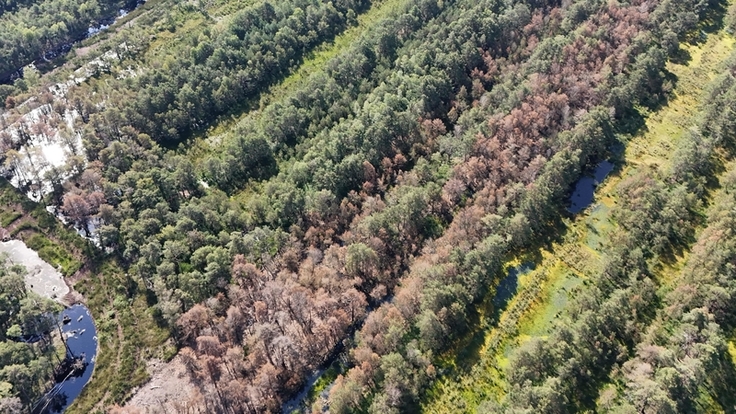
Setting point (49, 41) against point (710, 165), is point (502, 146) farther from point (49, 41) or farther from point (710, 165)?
point (49, 41)

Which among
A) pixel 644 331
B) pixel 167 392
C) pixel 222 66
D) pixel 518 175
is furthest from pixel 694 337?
pixel 222 66

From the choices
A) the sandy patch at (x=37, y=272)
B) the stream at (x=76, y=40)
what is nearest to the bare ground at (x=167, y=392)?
the sandy patch at (x=37, y=272)

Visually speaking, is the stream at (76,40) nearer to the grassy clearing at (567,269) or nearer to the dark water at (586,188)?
the grassy clearing at (567,269)

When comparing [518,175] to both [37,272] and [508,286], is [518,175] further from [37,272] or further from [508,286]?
[37,272]

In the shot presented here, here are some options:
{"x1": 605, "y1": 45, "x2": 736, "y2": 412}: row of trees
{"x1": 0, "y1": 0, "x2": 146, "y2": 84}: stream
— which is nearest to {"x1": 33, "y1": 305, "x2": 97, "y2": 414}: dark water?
{"x1": 605, "y1": 45, "x2": 736, "y2": 412}: row of trees

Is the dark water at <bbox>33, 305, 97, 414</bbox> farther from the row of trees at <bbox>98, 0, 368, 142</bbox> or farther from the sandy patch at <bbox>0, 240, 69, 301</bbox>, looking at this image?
the row of trees at <bbox>98, 0, 368, 142</bbox>

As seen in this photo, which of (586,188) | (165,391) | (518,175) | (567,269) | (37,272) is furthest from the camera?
(586,188)
